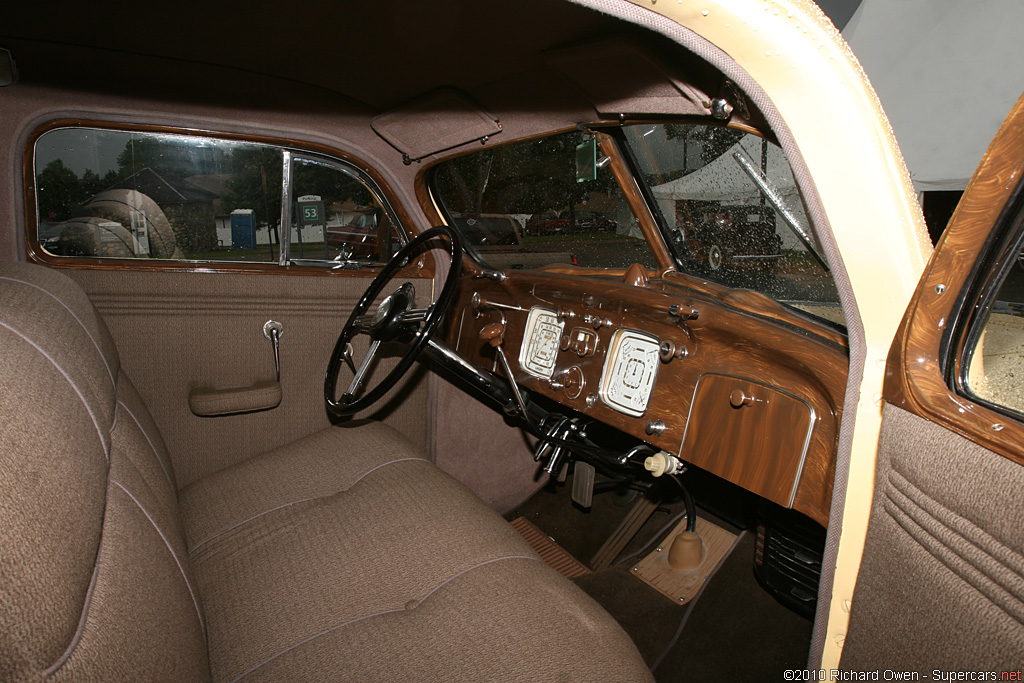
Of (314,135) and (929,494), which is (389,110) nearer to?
(314,135)

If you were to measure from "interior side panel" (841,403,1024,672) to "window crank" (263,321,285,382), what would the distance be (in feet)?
6.24

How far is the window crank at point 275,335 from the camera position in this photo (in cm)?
208

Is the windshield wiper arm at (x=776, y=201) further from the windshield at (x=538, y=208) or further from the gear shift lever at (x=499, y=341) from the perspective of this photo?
the gear shift lever at (x=499, y=341)

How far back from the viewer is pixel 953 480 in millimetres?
676

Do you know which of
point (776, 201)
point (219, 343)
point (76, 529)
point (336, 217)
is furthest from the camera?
point (336, 217)

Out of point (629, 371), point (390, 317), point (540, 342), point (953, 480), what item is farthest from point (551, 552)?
point (953, 480)

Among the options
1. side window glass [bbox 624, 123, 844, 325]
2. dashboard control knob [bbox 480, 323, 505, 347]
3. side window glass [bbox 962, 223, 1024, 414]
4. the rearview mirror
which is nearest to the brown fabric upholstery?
dashboard control knob [bbox 480, 323, 505, 347]

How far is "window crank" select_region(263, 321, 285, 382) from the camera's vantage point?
2.08m

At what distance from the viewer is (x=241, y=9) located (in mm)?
1325

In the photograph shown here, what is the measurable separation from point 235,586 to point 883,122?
1.44 m

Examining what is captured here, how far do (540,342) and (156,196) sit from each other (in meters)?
1.37

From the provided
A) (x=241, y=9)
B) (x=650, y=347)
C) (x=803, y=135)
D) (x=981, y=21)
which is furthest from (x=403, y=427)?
(x=981, y=21)

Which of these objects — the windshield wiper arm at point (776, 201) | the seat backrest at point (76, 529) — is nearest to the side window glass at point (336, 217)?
the seat backrest at point (76, 529)

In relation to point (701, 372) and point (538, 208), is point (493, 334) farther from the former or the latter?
point (701, 372)
